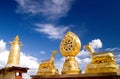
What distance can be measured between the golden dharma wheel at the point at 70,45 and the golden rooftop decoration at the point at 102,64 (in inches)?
62.4

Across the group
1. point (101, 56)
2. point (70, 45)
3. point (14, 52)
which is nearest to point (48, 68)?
point (70, 45)

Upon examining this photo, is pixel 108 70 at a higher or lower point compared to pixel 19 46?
lower

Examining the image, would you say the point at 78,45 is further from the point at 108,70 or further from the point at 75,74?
the point at 108,70

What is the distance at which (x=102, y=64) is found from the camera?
1089 centimetres

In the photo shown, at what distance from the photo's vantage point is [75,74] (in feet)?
38.4

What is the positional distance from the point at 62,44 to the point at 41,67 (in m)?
2.28

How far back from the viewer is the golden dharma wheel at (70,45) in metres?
13.0

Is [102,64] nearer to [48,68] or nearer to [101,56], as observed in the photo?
[101,56]

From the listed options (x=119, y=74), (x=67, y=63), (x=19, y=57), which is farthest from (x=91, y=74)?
(x=19, y=57)

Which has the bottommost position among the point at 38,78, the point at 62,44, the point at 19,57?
the point at 38,78

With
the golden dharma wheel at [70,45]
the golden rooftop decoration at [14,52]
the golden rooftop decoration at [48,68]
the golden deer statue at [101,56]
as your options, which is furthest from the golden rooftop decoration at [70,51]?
the golden rooftop decoration at [14,52]

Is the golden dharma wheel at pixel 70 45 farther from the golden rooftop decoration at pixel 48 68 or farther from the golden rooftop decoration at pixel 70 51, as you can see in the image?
the golden rooftop decoration at pixel 48 68

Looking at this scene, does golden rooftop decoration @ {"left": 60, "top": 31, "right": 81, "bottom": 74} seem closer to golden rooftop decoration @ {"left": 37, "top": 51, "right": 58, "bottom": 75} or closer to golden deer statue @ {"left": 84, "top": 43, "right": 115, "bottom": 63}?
golden rooftop decoration @ {"left": 37, "top": 51, "right": 58, "bottom": 75}

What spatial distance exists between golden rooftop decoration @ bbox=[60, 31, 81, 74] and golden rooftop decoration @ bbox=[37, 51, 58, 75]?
3.40 feet
